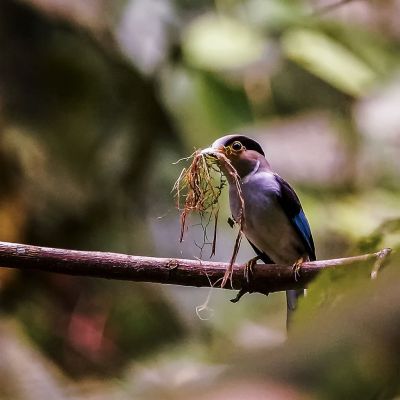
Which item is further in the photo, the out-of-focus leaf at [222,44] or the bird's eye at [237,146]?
the out-of-focus leaf at [222,44]

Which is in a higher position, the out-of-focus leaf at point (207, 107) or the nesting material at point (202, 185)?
the out-of-focus leaf at point (207, 107)

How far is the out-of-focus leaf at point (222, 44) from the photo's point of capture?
1858 mm

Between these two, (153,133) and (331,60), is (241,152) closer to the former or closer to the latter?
(331,60)

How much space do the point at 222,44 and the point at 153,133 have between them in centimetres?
60

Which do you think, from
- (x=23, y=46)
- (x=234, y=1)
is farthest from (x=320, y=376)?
(x=23, y=46)

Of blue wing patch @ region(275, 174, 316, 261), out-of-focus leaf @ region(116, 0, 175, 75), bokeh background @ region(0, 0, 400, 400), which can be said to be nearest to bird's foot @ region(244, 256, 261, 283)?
blue wing patch @ region(275, 174, 316, 261)

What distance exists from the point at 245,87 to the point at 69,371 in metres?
0.85

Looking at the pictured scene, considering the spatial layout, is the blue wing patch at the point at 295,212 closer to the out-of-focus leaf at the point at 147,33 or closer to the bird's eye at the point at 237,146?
the bird's eye at the point at 237,146

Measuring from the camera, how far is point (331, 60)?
1.82 meters

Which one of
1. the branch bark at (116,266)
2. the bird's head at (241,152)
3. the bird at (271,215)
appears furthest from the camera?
the bird at (271,215)

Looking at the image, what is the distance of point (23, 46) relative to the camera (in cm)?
244

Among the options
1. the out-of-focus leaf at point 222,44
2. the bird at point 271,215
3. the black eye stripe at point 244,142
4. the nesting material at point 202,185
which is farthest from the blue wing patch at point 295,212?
the out-of-focus leaf at point 222,44

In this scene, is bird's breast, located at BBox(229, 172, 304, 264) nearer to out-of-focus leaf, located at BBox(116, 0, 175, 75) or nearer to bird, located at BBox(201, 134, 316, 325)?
bird, located at BBox(201, 134, 316, 325)

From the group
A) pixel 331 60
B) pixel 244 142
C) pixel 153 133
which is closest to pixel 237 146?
pixel 244 142
